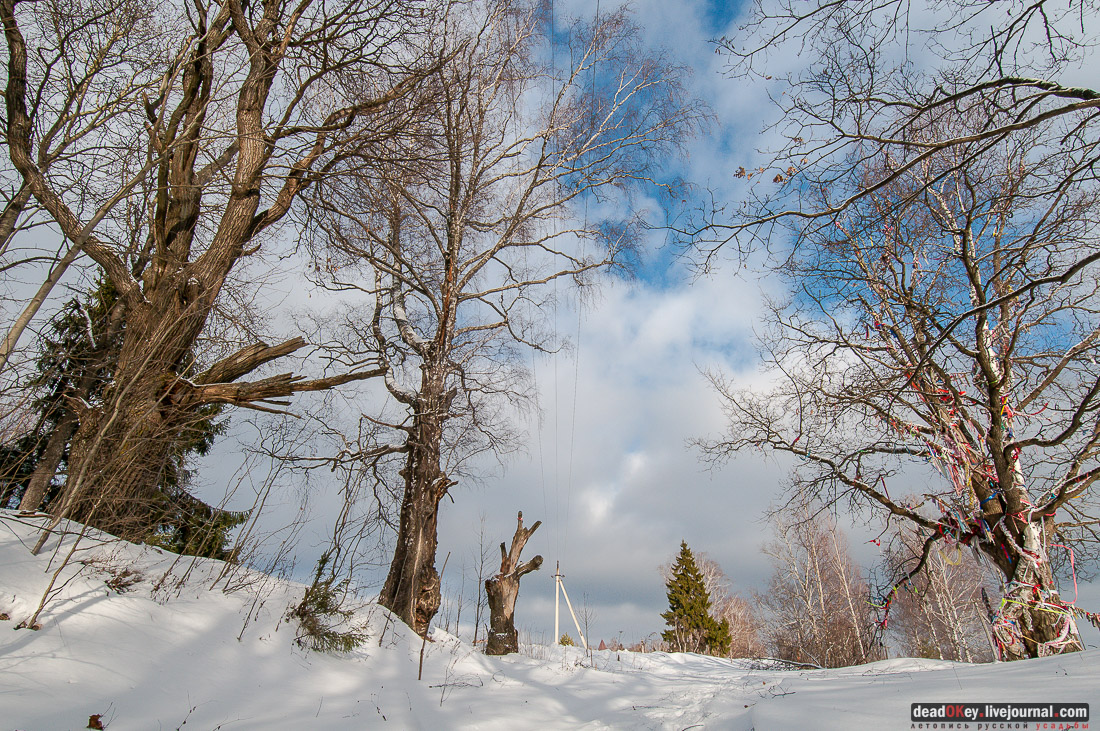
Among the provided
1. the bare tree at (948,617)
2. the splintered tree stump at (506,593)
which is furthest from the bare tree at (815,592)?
the splintered tree stump at (506,593)

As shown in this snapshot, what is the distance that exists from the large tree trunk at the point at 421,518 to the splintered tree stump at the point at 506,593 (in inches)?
57.1

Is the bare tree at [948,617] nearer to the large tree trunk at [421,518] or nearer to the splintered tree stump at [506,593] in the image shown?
the splintered tree stump at [506,593]

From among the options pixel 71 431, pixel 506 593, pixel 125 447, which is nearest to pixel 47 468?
pixel 71 431

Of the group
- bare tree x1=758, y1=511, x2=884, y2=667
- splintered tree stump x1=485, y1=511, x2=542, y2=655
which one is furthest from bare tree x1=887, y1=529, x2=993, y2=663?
splintered tree stump x1=485, y1=511, x2=542, y2=655

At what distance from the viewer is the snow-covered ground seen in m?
2.37

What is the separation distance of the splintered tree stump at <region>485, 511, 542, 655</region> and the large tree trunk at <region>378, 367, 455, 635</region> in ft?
4.76

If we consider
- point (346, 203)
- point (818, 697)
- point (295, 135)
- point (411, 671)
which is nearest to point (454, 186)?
point (346, 203)

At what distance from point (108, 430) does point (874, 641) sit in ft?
27.8

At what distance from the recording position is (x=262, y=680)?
3.47 meters

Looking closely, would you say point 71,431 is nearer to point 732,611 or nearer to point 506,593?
point 506,593

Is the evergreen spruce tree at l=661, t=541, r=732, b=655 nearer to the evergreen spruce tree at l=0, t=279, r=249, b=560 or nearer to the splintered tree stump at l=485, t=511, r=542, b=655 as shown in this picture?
the splintered tree stump at l=485, t=511, r=542, b=655

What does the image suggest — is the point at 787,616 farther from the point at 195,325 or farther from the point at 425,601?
the point at 195,325

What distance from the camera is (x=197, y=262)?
529 centimetres

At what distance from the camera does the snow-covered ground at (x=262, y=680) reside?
237 cm
